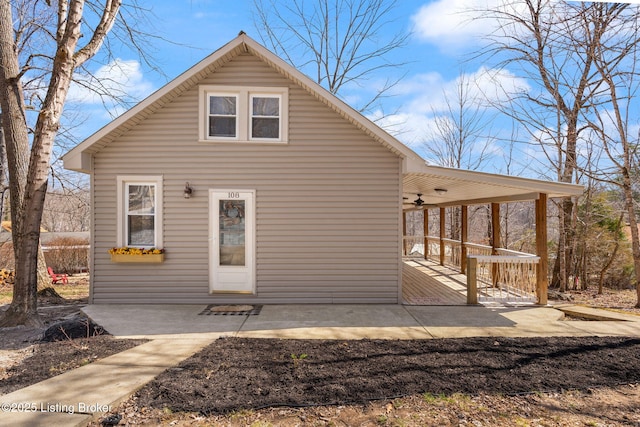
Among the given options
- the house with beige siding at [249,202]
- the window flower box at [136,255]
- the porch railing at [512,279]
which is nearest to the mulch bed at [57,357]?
the window flower box at [136,255]

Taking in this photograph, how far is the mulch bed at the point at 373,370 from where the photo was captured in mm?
3016

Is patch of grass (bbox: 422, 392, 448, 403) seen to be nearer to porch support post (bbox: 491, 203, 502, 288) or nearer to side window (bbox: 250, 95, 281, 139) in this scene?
side window (bbox: 250, 95, 281, 139)

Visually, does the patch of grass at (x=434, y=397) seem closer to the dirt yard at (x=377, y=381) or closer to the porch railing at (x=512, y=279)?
the dirt yard at (x=377, y=381)

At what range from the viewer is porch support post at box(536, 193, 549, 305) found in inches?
245

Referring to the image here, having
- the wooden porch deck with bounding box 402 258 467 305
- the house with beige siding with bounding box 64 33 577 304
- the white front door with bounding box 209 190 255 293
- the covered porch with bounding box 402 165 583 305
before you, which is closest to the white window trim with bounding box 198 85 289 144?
the house with beige siding with bounding box 64 33 577 304

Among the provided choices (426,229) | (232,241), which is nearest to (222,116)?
(232,241)

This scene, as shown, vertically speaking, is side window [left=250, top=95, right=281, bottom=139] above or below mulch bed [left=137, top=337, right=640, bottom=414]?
above

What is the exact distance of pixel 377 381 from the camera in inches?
129

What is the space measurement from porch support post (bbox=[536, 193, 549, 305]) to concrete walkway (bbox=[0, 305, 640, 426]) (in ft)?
1.17

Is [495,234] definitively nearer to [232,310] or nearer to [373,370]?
[373,370]

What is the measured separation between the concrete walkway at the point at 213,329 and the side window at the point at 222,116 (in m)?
3.32

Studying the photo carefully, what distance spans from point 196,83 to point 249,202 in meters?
2.47

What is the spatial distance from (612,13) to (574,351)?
812cm

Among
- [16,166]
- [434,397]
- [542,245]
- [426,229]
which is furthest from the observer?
[426,229]
